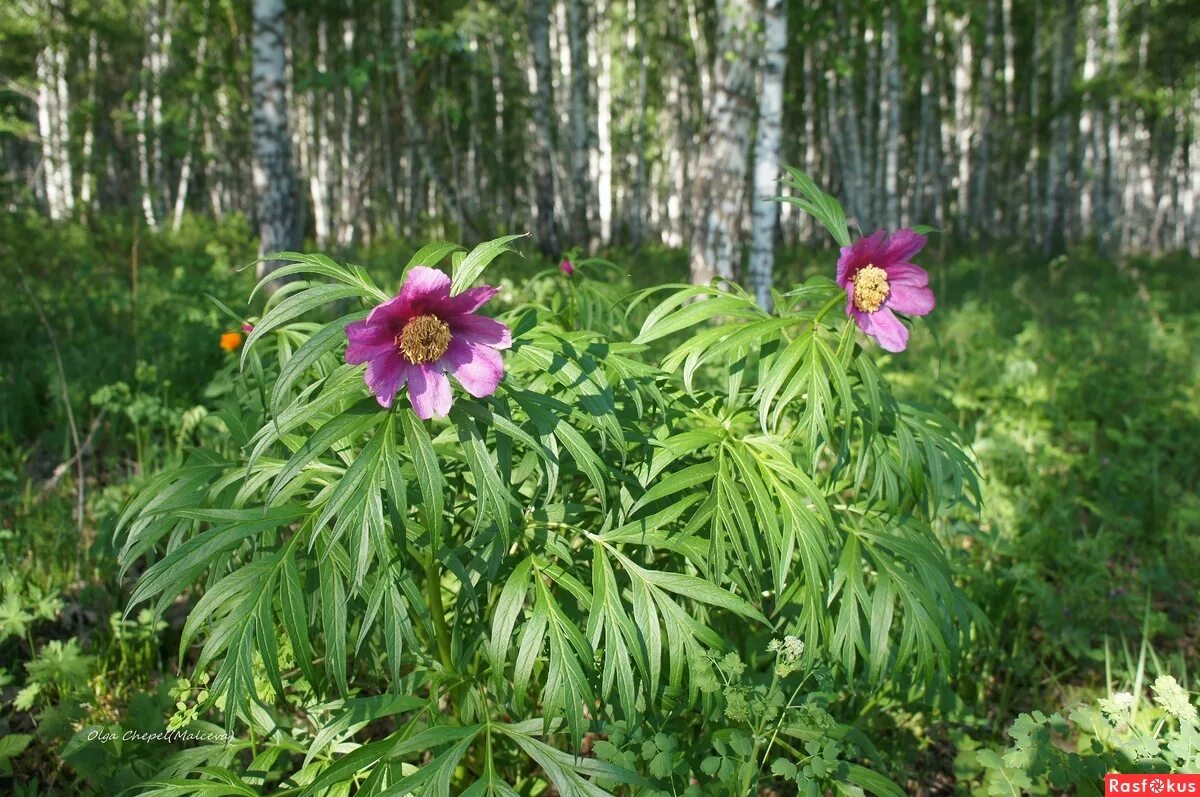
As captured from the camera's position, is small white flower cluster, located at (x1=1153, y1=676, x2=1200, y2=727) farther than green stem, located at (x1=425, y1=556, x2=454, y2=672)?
No

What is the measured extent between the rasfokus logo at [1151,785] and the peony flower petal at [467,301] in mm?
1684

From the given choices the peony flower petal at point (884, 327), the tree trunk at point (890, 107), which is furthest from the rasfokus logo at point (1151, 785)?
the tree trunk at point (890, 107)

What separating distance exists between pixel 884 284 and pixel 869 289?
0.13 ft

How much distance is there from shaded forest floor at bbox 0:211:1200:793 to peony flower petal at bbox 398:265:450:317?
1126 millimetres

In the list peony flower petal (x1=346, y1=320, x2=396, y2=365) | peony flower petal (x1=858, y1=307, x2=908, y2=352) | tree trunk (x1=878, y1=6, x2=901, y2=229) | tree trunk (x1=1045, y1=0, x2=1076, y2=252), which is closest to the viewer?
peony flower petal (x1=346, y1=320, x2=396, y2=365)

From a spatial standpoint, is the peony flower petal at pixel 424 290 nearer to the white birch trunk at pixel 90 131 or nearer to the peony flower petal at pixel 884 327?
the peony flower petal at pixel 884 327

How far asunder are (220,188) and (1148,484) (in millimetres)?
26475

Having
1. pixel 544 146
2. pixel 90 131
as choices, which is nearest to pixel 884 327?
pixel 544 146

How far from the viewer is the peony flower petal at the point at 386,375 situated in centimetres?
138

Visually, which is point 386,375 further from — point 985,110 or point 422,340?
point 985,110

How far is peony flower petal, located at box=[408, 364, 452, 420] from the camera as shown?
141 cm

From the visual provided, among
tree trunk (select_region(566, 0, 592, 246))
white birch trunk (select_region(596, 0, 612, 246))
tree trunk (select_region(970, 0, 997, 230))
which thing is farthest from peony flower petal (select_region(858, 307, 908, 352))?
tree trunk (select_region(970, 0, 997, 230))

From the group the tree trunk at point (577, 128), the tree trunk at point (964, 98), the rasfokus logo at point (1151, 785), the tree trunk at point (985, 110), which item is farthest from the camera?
the tree trunk at point (985, 110)

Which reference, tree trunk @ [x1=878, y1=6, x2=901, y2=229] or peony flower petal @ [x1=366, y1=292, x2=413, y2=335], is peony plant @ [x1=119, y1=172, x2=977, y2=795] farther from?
tree trunk @ [x1=878, y1=6, x2=901, y2=229]
